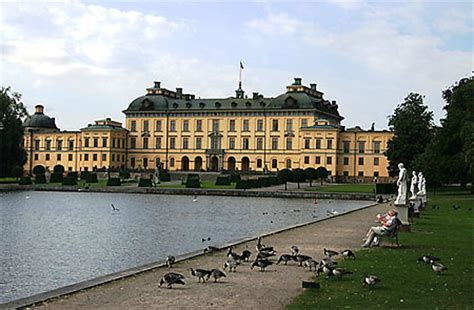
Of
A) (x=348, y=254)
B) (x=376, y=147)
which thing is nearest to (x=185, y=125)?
(x=376, y=147)

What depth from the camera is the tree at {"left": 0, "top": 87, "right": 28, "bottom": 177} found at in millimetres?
62875

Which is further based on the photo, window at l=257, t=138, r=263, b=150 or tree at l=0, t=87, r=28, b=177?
window at l=257, t=138, r=263, b=150

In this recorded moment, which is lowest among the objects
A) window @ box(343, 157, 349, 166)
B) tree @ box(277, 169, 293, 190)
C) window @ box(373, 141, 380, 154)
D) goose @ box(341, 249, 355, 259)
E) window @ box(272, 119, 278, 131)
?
goose @ box(341, 249, 355, 259)

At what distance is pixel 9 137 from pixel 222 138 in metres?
32.0

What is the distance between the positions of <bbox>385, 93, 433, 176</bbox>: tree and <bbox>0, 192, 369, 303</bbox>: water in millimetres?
26311

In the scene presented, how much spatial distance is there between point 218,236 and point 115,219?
8.20 meters

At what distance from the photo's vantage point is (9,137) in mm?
63094

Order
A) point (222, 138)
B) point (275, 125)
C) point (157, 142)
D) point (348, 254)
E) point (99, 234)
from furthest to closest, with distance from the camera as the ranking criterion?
point (157, 142) → point (222, 138) → point (275, 125) → point (99, 234) → point (348, 254)

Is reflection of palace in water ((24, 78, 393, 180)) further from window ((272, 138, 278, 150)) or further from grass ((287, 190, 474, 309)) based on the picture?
grass ((287, 190, 474, 309))

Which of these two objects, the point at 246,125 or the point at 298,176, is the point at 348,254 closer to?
the point at 298,176

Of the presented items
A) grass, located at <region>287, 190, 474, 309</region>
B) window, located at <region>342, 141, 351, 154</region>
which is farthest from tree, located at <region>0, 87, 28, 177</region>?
grass, located at <region>287, 190, 474, 309</region>

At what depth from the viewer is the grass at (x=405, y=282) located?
32.0 feet

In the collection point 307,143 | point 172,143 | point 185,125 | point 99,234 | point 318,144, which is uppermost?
point 185,125

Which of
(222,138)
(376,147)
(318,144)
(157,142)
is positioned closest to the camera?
(376,147)
